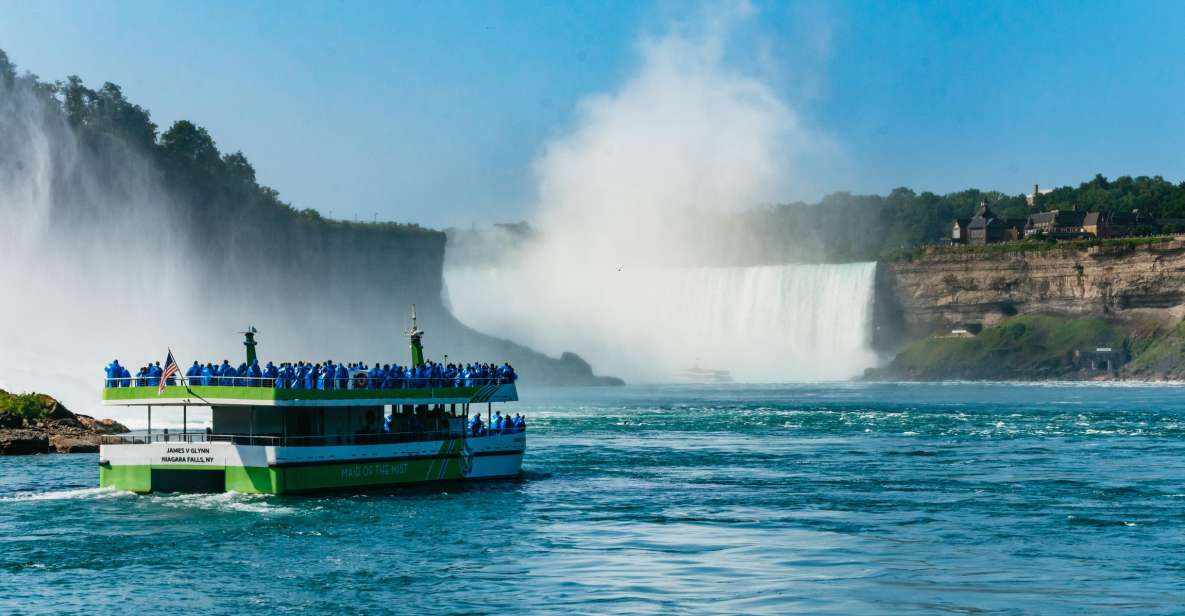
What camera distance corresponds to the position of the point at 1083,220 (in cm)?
17862

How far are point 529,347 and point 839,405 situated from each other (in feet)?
244

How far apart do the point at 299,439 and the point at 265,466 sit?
2197mm

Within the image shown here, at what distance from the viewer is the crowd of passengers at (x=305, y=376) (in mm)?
39531

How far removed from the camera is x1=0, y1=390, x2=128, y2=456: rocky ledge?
56.8 m

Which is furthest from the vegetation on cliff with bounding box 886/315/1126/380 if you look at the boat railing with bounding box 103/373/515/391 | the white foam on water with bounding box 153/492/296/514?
the white foam on water with bounding box 153/492/296/514

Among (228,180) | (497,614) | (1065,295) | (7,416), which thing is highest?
(228,180)

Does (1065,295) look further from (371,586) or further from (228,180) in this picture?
(371,586)

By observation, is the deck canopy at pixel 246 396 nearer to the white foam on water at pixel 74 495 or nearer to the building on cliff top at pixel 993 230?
the white foam on water at pixel 74 495

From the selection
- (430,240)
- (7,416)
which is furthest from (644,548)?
(430,240)

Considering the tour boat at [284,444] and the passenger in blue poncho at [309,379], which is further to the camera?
the passenger in blue poncho at [309,379]

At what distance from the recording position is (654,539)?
3409 centimetres

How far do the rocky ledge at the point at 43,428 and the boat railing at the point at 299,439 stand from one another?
15570 mm

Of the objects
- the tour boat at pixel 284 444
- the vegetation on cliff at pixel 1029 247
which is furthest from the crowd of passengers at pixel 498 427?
the vegetation on cliff at pixel 1029 247

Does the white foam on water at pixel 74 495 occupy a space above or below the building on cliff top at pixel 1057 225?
below
